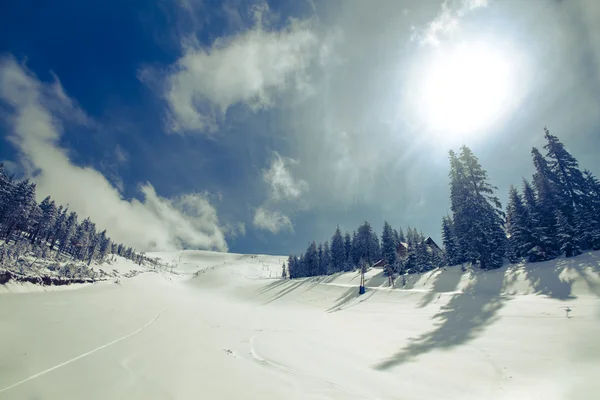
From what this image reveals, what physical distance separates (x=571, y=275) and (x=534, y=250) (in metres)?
10.2

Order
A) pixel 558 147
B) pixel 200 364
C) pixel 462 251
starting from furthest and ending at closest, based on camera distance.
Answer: pixel 462 251
pixel 558 147
pixel 200 364

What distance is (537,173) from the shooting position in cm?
2788

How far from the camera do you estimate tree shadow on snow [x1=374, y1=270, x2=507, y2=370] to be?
25.6 feet

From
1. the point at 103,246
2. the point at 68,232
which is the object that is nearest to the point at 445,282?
the point at 68,232

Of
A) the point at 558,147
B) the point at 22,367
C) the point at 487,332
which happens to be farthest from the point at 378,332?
the point at 558,147

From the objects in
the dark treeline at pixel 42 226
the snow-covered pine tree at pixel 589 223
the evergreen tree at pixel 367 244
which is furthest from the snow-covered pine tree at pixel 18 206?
the snow-covered pine tree at pixel 589 223

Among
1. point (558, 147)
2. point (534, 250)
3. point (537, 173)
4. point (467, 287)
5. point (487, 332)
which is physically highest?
point (558, 147)

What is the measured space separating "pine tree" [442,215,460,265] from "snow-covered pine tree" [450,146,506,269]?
655 centimetres

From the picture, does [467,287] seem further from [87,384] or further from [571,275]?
[87,384]

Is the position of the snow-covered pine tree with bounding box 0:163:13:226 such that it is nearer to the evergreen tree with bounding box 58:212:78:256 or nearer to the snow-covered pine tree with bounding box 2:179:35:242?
the snow-covered pine tree with bounding box 2:179:35:242

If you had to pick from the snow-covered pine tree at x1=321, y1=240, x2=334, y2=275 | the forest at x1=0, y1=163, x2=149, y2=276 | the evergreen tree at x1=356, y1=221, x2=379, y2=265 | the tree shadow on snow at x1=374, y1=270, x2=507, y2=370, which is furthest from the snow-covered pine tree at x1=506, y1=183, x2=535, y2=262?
the forest at x1=0, y1=163, x2=149, y2=276

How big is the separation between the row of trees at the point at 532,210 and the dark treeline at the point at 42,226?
8362cm

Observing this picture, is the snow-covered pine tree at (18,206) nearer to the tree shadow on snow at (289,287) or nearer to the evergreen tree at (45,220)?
the evergreen tree at (45,220)

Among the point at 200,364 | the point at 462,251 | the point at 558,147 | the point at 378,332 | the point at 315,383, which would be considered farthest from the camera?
the point at 462,251
